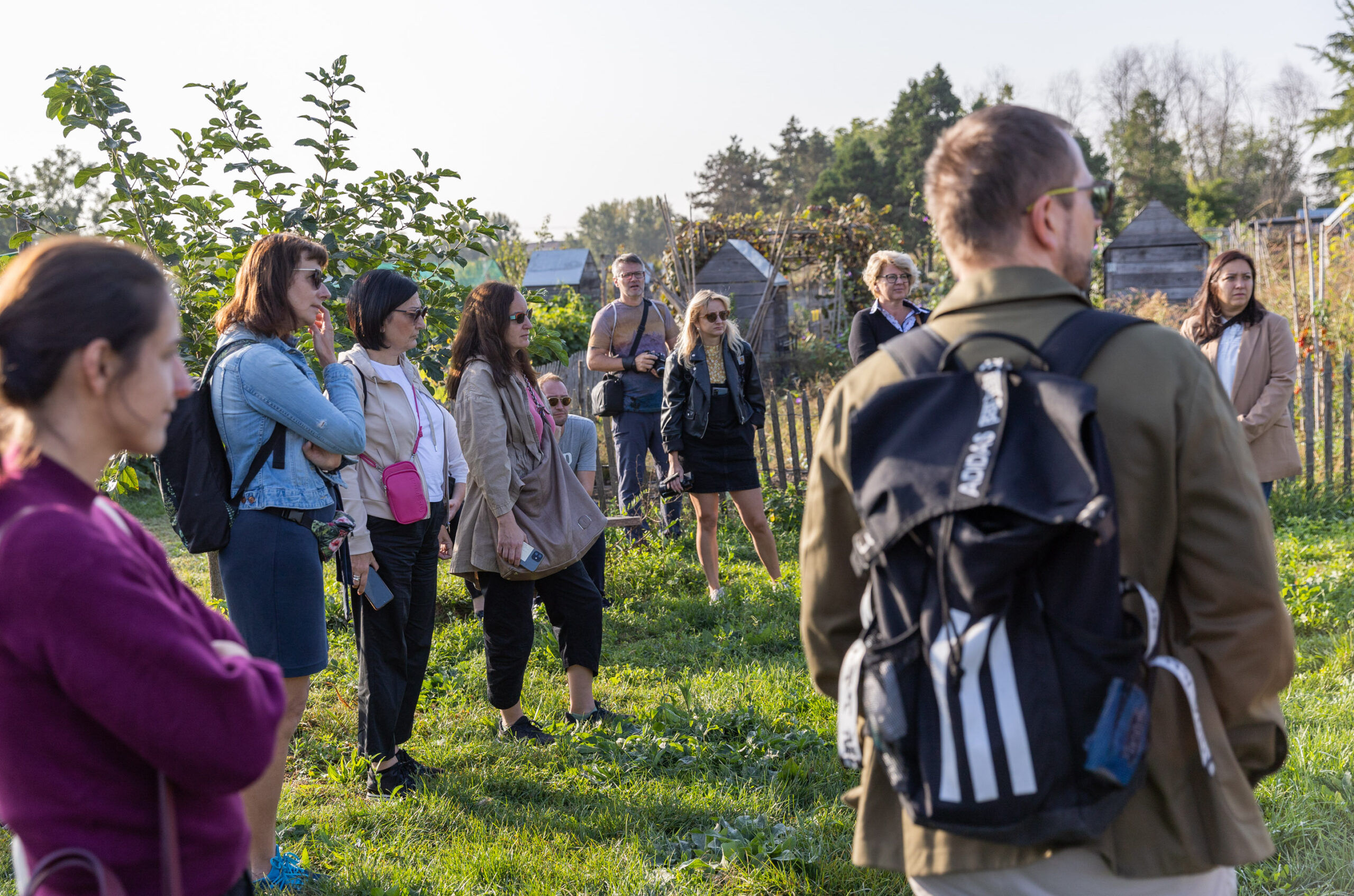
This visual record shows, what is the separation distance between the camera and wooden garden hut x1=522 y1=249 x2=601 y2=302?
26.8 metres

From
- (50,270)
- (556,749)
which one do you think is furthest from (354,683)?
Answer: (50,270)

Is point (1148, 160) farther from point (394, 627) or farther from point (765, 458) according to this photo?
point (394, 627)

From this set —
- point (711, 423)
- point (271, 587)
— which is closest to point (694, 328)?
point (711, 423)

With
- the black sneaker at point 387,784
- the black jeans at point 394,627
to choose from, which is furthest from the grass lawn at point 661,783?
the black jeans at point 394,627

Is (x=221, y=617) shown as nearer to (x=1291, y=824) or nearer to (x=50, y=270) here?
(x=50, y=270)

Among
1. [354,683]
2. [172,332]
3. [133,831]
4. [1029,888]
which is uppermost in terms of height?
[172,332]

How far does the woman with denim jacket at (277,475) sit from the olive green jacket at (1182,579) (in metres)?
2.17

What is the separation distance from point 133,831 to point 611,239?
10551cm

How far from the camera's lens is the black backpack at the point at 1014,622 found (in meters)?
1.35

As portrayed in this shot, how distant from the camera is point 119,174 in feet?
16.8

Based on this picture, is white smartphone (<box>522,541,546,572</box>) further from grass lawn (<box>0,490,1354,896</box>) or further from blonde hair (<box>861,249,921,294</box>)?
blonde hair (<box>861,249,921,294</box>)

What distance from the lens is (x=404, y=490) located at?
3.85 meters

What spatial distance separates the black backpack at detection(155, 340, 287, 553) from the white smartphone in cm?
139

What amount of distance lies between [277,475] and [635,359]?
4.54 meters
